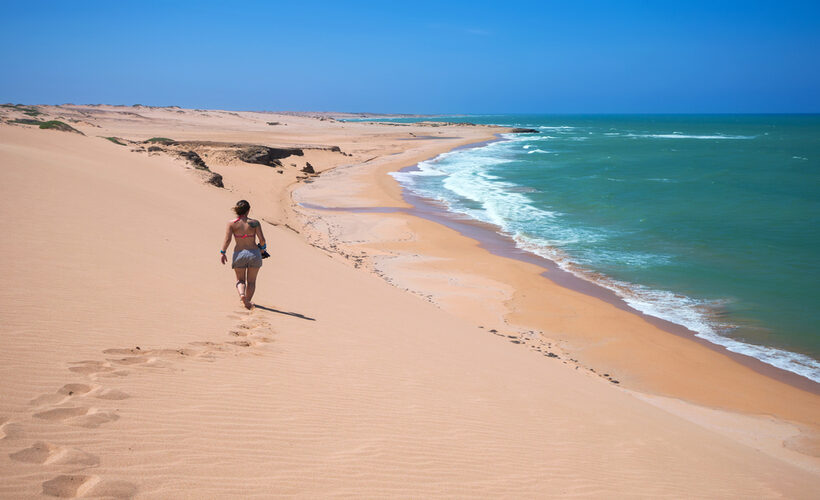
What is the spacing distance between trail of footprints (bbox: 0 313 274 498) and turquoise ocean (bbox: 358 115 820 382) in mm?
11055

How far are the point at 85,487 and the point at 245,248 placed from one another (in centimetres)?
510

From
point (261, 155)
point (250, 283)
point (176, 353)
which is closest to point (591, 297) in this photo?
point (250, 283)

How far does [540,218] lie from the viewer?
26000 millimetres

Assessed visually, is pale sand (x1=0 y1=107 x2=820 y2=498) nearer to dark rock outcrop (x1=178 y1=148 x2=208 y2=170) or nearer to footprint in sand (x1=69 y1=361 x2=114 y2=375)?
footprint in sand (x1=69 y1=361 x2=114 y2=375)

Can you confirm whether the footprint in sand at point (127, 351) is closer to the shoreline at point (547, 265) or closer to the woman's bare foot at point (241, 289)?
the woman's bare foot at point (241, 289)

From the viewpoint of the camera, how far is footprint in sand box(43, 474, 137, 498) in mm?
3092

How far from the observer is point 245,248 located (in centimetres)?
803

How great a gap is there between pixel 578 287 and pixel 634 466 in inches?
400

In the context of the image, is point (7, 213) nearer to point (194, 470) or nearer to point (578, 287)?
point (194, 470)

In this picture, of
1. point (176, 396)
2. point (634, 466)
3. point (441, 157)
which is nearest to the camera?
point (176, 396)

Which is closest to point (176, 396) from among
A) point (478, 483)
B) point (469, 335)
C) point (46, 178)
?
point (478, 483)

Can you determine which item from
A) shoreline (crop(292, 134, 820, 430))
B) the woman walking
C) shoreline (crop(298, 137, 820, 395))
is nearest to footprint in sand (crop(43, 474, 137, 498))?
the woman walking

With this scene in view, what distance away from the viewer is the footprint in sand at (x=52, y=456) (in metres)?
3.29

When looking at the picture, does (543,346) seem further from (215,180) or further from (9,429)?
(215,180)
